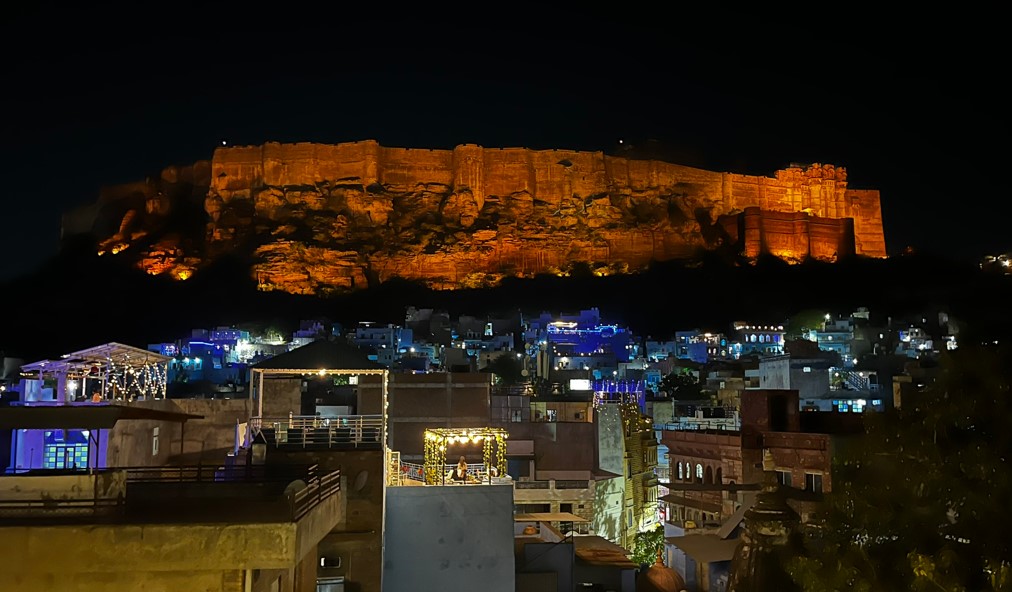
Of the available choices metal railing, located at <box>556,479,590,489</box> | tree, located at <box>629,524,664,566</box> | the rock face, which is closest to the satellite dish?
metal railing, located at <box>556,479,590,489</box>

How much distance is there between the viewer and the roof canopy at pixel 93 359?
1783 centimetres

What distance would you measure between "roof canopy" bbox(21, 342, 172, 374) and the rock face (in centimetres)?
7112

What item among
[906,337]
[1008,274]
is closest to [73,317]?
[906,337]

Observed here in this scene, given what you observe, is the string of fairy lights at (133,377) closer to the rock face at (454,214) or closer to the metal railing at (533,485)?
the metal railing at (533,485)

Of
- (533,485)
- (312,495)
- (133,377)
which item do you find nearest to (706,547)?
(533,485)

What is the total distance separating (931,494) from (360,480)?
9.18 metres

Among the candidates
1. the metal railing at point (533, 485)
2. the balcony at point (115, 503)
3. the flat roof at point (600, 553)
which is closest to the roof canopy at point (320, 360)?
the balcony at point (115, 503)

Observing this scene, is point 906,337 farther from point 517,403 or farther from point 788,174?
point 788,174

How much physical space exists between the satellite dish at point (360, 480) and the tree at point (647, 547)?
1505 cm

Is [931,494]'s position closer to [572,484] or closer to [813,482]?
[813,482]

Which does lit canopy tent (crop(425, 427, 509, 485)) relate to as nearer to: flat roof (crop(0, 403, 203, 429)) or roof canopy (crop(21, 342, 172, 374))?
roof canopy (crop(21, 342, 172, 374))

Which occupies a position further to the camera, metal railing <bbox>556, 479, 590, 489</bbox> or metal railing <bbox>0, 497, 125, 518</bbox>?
metal railing <bbox>556, 479, 590, 489</bbox>

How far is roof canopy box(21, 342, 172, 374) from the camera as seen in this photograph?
58.5ft

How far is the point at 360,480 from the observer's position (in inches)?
545
